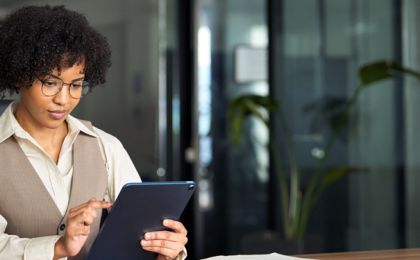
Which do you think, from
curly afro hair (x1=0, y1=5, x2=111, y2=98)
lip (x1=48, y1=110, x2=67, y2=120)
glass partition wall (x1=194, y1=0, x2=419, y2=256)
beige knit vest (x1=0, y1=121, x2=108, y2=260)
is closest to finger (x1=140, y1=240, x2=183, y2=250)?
beige knit vest (x1=0, y1=121, x2=108, y2=260)

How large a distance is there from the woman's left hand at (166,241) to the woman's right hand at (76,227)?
6.4 inches

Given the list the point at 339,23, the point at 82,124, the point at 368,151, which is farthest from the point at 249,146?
the point at 82,124

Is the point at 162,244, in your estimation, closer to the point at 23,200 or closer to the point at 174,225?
the point at 174,225

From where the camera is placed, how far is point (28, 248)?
3.87 ft

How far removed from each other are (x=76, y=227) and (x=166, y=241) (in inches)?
10.5

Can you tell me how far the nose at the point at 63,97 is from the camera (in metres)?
1.34

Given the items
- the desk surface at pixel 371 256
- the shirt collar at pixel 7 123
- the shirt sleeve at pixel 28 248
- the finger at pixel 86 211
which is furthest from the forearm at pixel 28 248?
the desk surface at pixel 371 256

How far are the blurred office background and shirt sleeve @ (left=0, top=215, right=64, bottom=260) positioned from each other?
6.28 ft

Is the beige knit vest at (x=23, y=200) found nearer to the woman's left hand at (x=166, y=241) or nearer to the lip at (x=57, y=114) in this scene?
the lip at (x=57, y=114)

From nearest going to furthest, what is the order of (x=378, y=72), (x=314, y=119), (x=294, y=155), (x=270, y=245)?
(x=378, y=72) → (x=270, y=245) → (x=294, y=155) → (x=314, y=119)

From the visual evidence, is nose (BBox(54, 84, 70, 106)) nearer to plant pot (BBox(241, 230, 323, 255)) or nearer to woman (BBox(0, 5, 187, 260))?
woman (BBox(0, 5, 187, 260))

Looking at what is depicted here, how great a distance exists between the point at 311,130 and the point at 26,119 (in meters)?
2.41

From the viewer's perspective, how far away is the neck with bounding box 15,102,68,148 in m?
1.46

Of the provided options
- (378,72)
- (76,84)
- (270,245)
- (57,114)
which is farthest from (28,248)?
(378,72)
